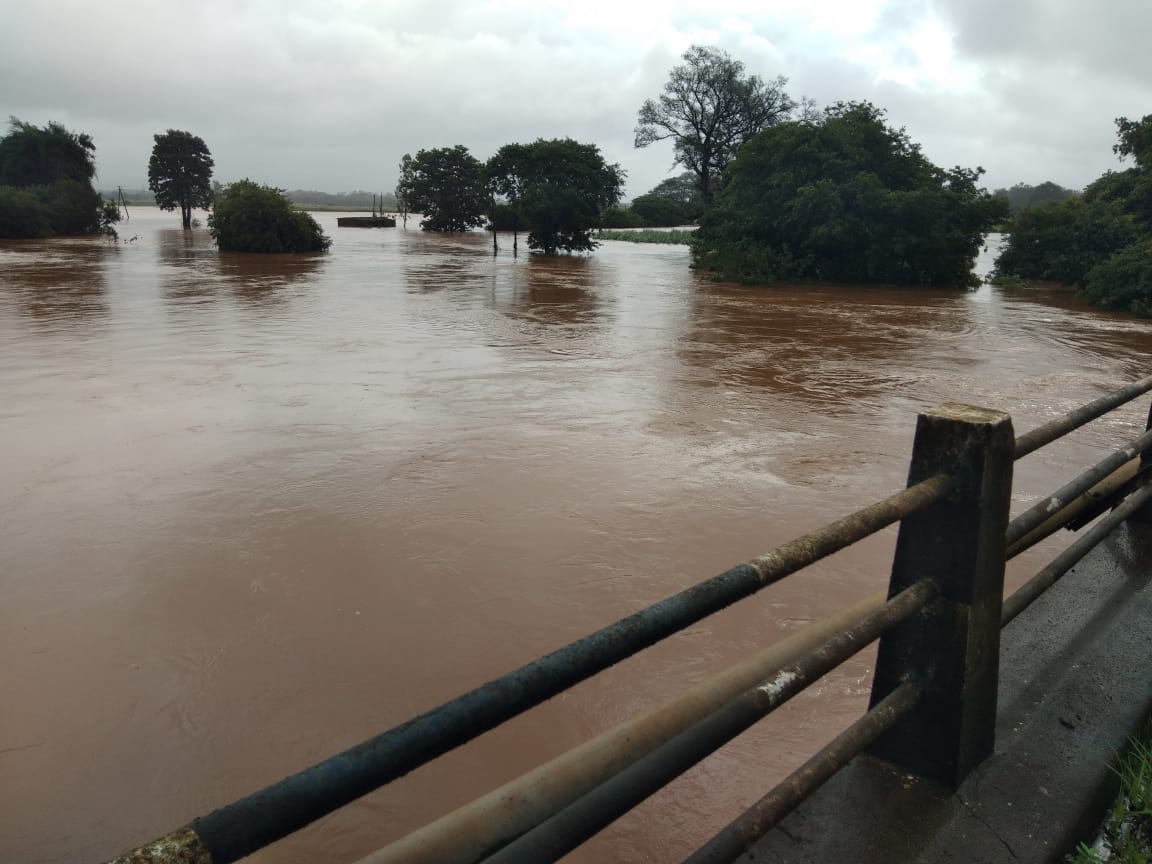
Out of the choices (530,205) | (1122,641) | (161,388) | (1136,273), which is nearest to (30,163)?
(530,205)

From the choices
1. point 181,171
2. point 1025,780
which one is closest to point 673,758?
point 1025,780

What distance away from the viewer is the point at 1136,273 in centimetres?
1709

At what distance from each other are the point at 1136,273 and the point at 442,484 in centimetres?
1729

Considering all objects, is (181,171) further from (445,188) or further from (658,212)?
(658,212)

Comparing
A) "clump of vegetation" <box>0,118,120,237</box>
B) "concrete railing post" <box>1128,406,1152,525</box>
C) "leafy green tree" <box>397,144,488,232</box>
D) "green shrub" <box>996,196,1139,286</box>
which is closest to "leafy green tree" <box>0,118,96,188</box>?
"clump of vegetation" <box>0,118,120,237</box>

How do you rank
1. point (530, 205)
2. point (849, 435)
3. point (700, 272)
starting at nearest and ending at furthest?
point (849, 435)
point (700, 272)
point (530, 205)

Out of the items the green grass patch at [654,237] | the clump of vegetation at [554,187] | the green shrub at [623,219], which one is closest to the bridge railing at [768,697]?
the clump of vegetation at [554,187]

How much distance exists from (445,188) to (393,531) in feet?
146

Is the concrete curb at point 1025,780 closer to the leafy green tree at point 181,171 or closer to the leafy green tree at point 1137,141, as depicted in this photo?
the leafy green tree at point 1137,141

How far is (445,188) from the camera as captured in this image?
153 ft

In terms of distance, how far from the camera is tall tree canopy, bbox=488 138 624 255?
29.0m

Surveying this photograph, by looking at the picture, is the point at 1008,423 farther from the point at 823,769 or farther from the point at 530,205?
the point at 530,205

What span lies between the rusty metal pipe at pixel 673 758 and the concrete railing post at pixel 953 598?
0.17 m

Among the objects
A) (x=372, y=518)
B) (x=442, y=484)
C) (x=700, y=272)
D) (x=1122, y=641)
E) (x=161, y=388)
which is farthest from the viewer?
(x=700, y=272)
